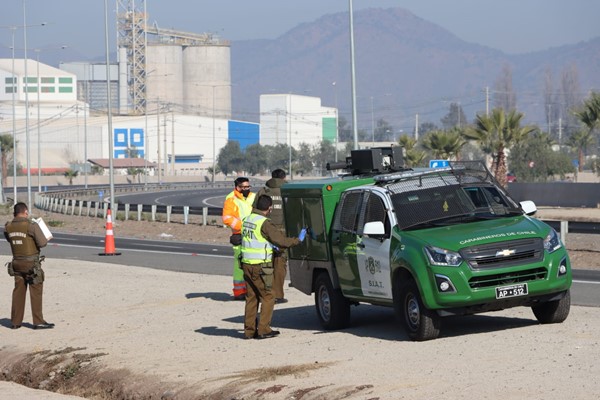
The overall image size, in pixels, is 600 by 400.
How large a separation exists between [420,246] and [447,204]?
1.15 m

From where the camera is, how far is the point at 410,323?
1338 centimetres

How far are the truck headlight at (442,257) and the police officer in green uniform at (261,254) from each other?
204 centimetres

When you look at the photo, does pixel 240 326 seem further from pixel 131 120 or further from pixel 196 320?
pixel 131 120

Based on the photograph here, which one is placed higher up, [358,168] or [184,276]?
[358,168]

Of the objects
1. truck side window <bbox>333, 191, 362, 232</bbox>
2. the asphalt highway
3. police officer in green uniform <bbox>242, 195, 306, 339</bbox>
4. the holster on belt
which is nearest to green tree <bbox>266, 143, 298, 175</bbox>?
the asphalt highway

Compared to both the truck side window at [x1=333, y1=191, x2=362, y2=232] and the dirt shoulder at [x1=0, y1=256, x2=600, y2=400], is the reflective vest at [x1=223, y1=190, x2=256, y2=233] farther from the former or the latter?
the truck side window at [x1=333, y1=191, x2=362, y2=232]

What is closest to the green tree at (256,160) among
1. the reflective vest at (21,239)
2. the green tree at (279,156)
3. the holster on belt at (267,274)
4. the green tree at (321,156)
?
the green tree at (279,156)

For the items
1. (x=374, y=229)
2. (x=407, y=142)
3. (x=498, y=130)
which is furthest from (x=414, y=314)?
(x=407, y=142)

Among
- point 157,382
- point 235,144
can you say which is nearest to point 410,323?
point 157,382

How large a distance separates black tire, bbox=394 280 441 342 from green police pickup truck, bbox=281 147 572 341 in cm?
1

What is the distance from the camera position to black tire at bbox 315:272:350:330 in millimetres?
15039

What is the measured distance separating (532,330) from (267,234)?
3177 millimetres

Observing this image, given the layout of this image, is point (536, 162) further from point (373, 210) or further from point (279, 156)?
point (373, 210)

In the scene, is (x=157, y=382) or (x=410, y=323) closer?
(x=157, y=382)
